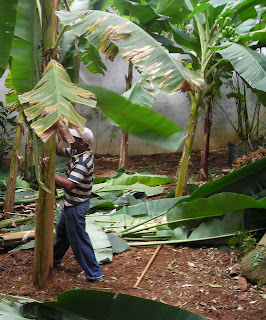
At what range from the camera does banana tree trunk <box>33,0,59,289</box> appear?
3059 mm

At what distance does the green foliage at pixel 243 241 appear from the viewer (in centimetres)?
410

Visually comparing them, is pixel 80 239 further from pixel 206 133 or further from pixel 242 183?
pixel 206 133

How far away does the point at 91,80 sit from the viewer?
438 inches

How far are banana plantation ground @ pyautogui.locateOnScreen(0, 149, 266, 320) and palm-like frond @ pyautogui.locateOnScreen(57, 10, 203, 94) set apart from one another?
172 centimetres

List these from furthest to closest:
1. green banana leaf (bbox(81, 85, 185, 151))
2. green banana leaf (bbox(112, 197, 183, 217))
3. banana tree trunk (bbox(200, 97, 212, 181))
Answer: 1. banana tree trunk (bbox(200, 97, 212, 181))
2. green banana leaf (bbox(112, 197, 183, 217))
3. green banana leaf (bbox(81, 85, 185, 151))

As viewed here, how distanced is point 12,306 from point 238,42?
441cm

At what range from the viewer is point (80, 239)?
3.80 meters

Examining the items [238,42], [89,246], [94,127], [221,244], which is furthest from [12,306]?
[94,127]

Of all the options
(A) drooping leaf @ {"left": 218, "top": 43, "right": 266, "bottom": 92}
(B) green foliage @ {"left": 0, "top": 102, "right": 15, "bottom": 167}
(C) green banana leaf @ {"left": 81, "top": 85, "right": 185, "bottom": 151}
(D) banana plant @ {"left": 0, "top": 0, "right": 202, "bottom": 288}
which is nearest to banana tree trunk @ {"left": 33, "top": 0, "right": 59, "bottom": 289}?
(D) banana plant @ {"left": 0, "top": 0, "right": 202, "bottom": 288}

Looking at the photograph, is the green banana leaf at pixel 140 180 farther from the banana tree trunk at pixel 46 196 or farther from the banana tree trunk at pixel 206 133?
the banana tree trunk at pixel 46 196

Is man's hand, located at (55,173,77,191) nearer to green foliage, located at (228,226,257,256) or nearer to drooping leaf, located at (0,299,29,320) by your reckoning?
drooping leaf, located at (0,299,29,320)

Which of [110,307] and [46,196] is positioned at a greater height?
[46,196]

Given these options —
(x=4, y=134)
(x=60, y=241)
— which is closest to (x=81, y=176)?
Answer: (x=60, y=241)

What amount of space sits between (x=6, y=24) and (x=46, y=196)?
3.95 ft
